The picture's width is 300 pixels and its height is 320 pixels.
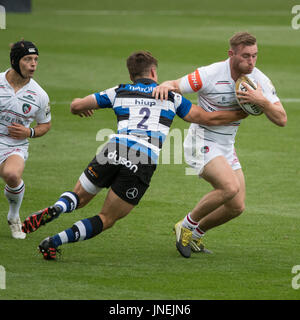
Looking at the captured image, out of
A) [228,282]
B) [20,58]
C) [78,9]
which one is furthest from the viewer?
[78,9]

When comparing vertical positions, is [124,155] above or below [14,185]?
below

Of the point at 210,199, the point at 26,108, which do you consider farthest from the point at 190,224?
the point at 26,108

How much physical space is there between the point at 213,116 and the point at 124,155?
3.68 ft

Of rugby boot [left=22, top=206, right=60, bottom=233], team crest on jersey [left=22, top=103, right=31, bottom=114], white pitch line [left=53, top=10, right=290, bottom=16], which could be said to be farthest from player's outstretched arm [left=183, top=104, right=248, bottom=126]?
white pitch line [left=53, top=10, right=290, bottom=16]

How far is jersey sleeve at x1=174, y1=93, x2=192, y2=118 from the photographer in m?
8.05

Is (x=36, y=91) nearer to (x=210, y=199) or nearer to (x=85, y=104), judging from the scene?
(x=85, y=104)

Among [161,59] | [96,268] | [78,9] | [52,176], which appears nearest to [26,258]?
[96,268]

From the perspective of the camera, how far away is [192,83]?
8.38 metres

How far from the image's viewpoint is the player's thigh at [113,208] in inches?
308

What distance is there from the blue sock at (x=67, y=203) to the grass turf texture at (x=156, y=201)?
586mm

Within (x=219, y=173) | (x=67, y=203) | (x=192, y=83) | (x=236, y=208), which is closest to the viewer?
(x=67, y=203)

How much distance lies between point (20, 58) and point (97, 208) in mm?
2466

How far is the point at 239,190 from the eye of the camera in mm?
8445

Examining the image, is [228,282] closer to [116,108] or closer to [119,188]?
[119,188]
